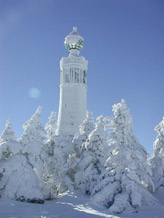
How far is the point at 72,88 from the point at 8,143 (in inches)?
1164

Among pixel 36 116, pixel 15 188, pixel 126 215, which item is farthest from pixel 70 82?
pixel 126 215

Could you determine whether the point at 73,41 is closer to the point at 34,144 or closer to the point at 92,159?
the point at 92,159

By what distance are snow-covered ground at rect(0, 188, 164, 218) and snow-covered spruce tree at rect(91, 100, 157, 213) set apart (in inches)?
43.5

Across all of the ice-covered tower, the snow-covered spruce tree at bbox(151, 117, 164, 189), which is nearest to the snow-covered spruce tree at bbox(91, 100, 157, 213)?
the snow-covered spruce tree at bbox(151, 117, 164, 189)

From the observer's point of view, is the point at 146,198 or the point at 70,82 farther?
the point at 70,82

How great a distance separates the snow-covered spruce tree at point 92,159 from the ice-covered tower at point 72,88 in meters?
18.5

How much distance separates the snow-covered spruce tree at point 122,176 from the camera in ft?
88.9

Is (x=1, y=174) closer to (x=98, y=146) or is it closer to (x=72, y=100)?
(x=98, y=146)

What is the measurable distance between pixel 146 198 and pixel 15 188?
13.2 metres

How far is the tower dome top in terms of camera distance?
60969 millimetres

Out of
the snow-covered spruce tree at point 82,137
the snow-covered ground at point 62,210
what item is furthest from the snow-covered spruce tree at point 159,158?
the snow-covered spruce tree at point 82,137

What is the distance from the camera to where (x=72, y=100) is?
190 feet

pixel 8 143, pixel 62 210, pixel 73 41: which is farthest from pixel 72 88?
pixel 62 210

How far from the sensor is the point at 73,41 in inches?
2414
